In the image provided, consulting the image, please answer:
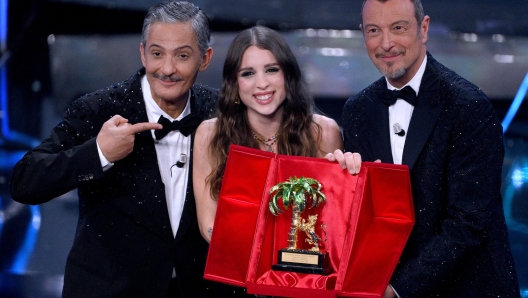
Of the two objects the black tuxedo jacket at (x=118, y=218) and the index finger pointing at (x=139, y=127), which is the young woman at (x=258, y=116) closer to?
the black tuxedo jacket at (x=118, y=218)

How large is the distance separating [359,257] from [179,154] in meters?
0.80

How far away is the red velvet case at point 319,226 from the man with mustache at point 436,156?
84mm

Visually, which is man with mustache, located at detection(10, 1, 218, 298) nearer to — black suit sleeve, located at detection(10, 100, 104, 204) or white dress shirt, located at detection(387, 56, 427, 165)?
black suit sleeve, located at detection(10, 100, 104, 204)

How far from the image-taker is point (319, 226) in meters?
2.15

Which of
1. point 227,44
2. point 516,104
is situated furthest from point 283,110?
point 516,104

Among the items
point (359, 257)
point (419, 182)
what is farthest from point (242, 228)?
point (419, 182)

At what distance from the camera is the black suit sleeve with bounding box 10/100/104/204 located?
2.25 m

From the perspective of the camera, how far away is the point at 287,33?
18.9 feet

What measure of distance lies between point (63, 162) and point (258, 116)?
0.71 metres

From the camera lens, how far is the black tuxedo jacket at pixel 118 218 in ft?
7.65

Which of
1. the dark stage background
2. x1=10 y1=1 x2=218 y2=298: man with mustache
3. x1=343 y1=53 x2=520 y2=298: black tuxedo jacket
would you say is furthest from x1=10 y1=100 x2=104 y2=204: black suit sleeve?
the dark stage background

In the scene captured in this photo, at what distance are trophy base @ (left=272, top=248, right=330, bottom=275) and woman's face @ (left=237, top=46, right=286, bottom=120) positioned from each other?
1.94ft

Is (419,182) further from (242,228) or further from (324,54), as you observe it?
(324,54)

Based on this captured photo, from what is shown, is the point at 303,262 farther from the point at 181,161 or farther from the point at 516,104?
the point at 516,104
